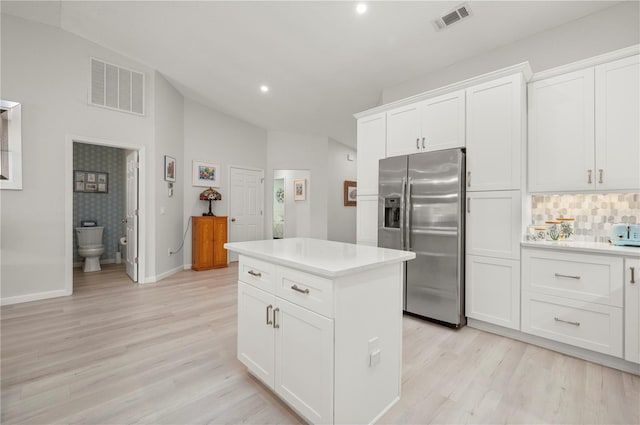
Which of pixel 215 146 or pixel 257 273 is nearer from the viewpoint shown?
pixel 257 273

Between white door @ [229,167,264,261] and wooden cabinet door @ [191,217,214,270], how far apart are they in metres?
0.76

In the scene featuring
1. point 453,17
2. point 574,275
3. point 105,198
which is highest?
point 453,17

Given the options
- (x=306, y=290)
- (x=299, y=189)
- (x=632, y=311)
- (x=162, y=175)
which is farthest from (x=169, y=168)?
(x=632, y=311)

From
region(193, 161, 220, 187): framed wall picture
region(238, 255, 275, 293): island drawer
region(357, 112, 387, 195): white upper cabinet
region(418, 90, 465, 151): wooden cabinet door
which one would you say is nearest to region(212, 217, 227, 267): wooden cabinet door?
region(193, 161, 220, 187): framed wall picture

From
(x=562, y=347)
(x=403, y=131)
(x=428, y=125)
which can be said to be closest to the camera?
(x=562, y=347)

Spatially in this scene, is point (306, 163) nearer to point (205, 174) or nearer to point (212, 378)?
point (205, 174)

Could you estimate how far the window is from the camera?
319 centimetres

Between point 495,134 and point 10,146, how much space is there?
16.8 feet

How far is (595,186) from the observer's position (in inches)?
91.2

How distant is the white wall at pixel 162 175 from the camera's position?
14.4 feet

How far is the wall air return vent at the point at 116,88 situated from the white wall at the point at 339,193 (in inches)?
167

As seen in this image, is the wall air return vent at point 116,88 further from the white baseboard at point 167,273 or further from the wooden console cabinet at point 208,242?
the white baseboard at point 167,273

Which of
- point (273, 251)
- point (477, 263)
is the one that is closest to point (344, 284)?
point (273, 251)

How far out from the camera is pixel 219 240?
17.5 feet
